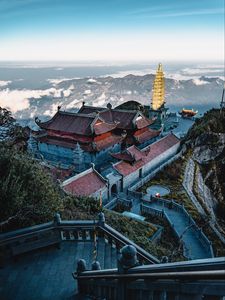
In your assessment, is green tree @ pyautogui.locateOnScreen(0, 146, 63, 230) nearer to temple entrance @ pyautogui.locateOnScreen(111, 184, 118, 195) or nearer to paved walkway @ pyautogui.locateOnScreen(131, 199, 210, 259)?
paved walkway @ pyautogui.locateOnScreen(131, 199, 210, 259)

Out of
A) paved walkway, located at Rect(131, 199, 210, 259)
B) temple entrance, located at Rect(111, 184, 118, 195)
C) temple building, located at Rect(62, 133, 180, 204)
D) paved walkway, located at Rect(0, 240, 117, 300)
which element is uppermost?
paved walkway, located at Rect(0, 240, 117, 300)

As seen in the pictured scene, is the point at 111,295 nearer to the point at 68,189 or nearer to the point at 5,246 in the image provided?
the point at 5,246

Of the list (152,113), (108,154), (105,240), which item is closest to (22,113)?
(152,113)

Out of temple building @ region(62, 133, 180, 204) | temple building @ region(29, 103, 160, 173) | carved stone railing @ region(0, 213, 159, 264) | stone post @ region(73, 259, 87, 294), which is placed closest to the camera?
stone post @ region(73, 259, 87, 294)

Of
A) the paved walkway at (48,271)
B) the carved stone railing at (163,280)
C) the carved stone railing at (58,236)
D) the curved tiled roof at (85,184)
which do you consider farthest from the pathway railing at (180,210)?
the carved stone railing at (163,280)

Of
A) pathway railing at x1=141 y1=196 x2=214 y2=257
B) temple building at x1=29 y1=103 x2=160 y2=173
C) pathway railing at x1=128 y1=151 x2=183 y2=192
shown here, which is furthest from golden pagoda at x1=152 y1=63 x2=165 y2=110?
pathway railing at x1=141 y1=196 x2=214 y2=257
